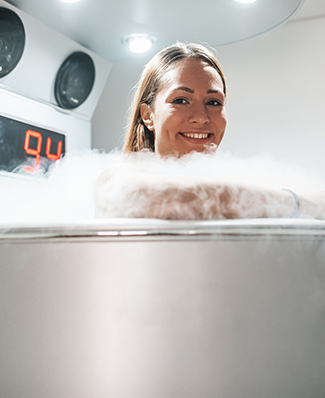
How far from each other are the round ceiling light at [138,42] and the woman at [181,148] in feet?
2.11

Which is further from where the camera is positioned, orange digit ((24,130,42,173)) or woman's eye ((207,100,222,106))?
orange digit ((24,130,42,173))

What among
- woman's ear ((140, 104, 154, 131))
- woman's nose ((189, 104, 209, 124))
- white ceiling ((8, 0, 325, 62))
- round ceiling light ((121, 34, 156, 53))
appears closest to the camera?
woman's nose ((189, 104, 209, 124))

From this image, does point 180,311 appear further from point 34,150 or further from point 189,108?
point 34,150

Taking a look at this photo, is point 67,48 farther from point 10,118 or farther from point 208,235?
point 208,235

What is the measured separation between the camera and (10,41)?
1.38 m

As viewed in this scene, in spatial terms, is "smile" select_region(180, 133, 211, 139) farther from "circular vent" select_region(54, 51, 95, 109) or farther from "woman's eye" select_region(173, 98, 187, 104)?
"circular vent" select_region(54, 51, 95, 109)

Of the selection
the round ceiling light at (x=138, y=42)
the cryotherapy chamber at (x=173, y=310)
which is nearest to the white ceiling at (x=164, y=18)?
the round ceiling light at (x=138, y=42)

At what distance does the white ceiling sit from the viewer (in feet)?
3.89

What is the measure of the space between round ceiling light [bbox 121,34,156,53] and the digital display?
0.48 m

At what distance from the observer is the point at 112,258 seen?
0.38 m

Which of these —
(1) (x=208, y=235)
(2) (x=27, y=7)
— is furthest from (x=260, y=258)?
Result: (2) (x=27, y=7)

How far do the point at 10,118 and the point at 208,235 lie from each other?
50.3 inches

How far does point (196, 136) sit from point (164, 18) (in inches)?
27.6

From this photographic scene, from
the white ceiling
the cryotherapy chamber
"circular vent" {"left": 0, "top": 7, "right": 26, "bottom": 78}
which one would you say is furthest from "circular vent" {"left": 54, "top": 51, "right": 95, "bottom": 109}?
the cryotherapy chamber
